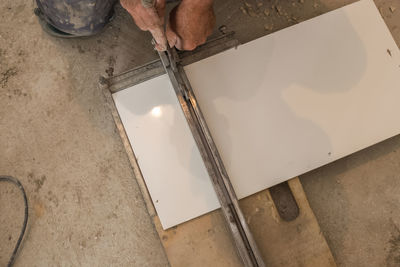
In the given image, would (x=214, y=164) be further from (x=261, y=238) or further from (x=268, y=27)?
(x=268, y=27)

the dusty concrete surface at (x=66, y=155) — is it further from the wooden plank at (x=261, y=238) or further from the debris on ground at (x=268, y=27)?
the debris on ground at (x=268, y=27)

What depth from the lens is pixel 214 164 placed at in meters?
1.28

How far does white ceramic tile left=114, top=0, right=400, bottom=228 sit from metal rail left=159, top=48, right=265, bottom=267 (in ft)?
0.22

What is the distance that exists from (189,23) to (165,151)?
2.01 ft

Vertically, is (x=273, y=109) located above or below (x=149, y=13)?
below

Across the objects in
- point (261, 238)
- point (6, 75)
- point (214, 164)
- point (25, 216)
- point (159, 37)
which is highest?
point (6, 75)

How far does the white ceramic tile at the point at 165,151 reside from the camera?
1.34 m

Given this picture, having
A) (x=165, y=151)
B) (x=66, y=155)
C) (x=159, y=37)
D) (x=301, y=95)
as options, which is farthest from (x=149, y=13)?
(x=66, y=155)

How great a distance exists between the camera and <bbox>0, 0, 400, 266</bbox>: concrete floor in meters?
1.46

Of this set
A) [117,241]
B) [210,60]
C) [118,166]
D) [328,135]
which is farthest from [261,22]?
[117,241]

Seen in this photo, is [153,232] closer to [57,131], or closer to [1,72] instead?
→ [57,131]

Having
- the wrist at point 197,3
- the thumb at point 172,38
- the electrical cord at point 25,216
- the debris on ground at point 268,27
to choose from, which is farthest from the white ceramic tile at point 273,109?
the electrical cord at point 25,216

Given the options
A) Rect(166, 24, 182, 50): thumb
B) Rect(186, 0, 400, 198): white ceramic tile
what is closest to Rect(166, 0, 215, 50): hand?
Rect(166, 24, 182, 50): thumb

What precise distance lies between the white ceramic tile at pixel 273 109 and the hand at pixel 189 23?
0.34 m
